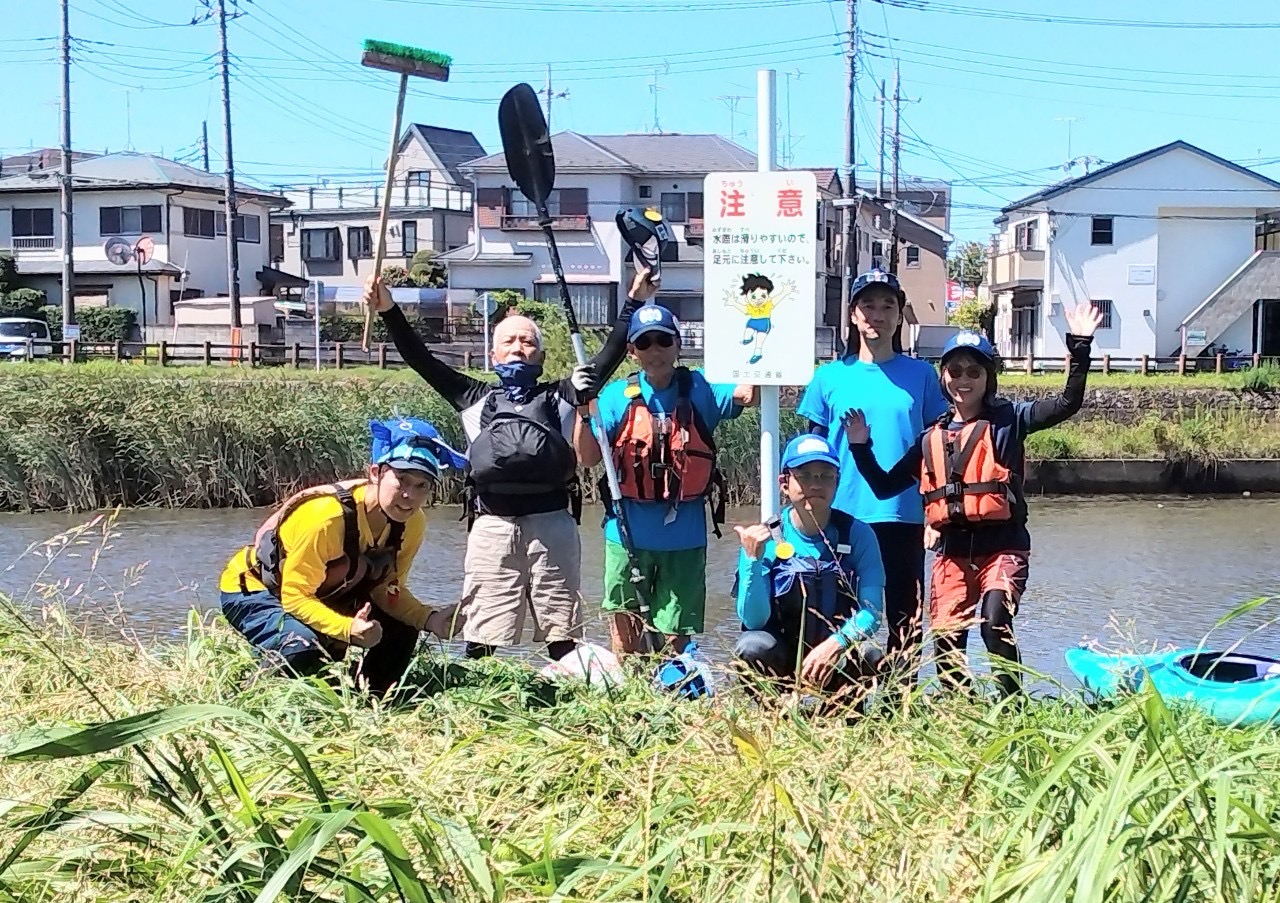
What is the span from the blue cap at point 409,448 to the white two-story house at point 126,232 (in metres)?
34.8

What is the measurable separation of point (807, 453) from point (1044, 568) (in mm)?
7616

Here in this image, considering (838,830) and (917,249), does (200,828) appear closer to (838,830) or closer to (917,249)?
(838,830)

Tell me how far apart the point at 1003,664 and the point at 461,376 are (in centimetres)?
238

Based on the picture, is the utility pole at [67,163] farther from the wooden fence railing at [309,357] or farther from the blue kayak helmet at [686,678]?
the blue kayak helmet at [686,678]

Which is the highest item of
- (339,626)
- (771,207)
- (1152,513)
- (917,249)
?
(917,249)

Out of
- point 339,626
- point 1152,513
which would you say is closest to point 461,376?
point 339,626

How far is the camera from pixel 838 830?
221cm

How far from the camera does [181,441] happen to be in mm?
13500

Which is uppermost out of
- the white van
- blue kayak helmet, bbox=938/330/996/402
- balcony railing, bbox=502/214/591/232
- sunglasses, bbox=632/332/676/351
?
balcony railing, bbox=502/214/591/232

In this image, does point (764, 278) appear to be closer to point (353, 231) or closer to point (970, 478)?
point (970, 478)

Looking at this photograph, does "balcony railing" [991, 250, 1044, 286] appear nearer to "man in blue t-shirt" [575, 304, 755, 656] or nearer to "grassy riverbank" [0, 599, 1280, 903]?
"man in blue t-shirt" [575, 304, 755, 656]

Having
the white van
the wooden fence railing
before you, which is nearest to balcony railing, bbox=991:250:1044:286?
the wooden fence railing

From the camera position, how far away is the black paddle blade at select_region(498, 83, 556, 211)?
16.5 feet

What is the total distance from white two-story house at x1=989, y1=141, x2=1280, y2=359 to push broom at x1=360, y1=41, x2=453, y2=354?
99.2ft
